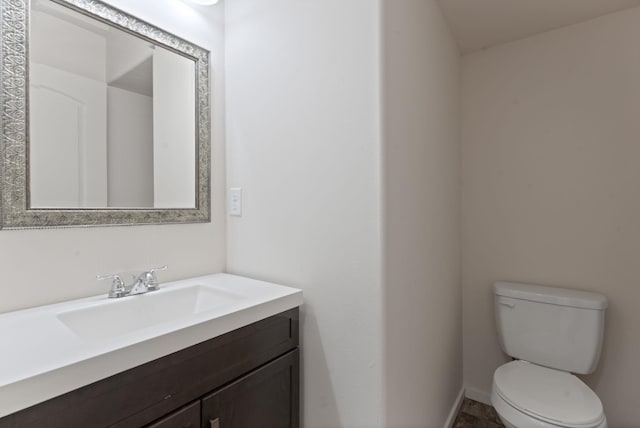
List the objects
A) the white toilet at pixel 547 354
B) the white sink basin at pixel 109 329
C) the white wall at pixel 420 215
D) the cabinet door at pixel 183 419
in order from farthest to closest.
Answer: the white toilet at pixel 547 354
the white wall at pixel 420 215
the cabinet door at pixel 183 419
the white sink basin at pixel 109 329

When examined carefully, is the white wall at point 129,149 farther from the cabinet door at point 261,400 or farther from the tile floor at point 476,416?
the tile floor at point 476,416

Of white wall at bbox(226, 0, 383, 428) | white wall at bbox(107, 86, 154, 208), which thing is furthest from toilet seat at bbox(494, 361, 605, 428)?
white wall at bbox(107, 86, 154, 208)

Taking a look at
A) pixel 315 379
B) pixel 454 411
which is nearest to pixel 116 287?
pixel 315 379

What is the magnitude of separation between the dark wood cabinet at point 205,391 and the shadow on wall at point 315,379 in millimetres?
65

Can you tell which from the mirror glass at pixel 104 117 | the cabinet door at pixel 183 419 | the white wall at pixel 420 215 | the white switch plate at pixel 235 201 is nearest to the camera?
the cabinet door at pixel 183 419

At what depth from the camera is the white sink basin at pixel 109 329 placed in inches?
23.5

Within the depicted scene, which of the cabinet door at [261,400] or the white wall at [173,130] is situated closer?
the cabinet door at [261,400]

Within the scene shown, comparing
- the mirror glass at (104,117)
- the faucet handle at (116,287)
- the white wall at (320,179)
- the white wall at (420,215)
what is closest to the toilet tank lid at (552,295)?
the white wall at (420,215)

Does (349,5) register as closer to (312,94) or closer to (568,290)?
(312,94)

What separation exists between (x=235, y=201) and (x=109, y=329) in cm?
70

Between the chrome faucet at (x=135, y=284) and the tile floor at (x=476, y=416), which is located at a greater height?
the chrome faucet at (x=135, y=284)

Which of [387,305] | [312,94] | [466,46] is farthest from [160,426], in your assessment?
[466,46]

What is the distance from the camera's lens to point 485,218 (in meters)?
1.99

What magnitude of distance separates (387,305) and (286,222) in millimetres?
514
